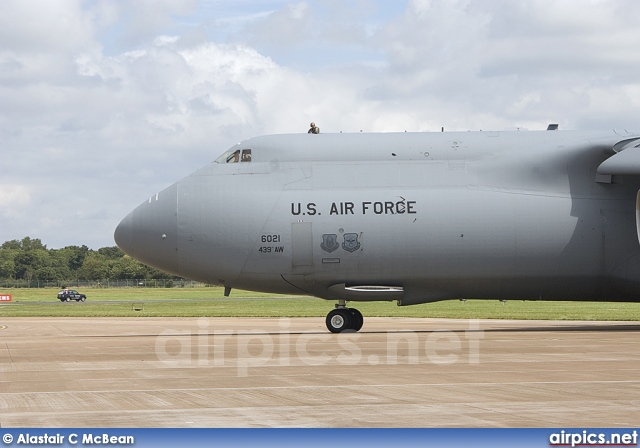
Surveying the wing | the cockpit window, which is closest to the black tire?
the cockpit window

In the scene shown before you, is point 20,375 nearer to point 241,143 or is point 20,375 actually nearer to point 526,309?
point 241,143

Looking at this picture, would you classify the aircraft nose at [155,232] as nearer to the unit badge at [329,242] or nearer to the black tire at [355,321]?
the unit badge at [329,242]

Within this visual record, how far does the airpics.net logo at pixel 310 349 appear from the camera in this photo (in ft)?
60.7

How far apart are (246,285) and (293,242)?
6.31 ft

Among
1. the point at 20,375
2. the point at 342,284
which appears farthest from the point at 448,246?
the point at 20,375

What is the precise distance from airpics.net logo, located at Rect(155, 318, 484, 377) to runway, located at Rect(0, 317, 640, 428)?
0.04 meters

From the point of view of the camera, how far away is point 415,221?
26484 millimetres

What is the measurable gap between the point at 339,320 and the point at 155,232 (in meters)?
5.59

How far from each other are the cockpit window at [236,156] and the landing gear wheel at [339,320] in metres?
4.86

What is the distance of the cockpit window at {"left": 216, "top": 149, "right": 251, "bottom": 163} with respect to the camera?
27.5 meters

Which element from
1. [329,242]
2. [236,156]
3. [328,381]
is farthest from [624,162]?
[328,381]

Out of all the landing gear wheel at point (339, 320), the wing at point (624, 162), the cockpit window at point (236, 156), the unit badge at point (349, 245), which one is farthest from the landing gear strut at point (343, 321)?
the wing at point (624, 162)

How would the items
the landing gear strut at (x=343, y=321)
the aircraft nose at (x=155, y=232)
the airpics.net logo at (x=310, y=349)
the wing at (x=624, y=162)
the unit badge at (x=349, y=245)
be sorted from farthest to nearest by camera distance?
the landing gear strut at (x=343, y=321), the aircraft nose at (x=155, y=232), the unit badge at (x=349, y=245), the wing at (x=624, y=162), the airpics.net logo at (x=310, y=349)

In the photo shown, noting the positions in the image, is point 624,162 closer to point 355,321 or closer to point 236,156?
point 355,321
